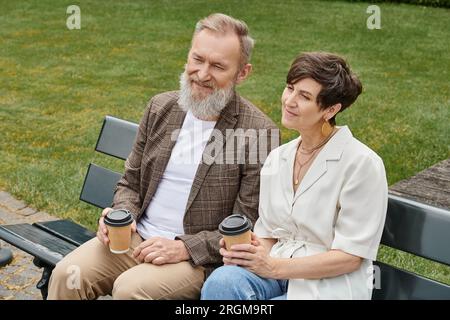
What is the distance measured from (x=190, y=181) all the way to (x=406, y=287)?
3.60 feet

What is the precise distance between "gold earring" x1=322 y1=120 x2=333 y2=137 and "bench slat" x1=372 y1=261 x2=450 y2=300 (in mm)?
621

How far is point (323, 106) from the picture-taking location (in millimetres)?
2832

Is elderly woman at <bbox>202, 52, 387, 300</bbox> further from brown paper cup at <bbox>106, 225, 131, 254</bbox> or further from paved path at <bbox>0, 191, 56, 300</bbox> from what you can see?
paved path at <bbox>0, 191, 56, 300</bbox>

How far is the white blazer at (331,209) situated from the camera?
271 cm

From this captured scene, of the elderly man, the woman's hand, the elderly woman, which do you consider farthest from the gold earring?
the woman's hand

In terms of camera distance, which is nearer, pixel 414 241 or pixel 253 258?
pixel 253 258

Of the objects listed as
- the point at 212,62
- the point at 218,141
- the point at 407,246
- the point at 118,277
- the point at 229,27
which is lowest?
the point at 118,277

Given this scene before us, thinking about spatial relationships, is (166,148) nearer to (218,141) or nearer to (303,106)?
(218,141)

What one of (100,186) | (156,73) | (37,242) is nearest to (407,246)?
(37,242)

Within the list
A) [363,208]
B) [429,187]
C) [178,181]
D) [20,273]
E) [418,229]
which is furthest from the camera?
[429,187]

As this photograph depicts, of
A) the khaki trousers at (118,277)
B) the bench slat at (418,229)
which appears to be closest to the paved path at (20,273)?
the khaki trousers at (118,277)

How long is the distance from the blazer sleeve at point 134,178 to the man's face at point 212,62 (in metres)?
0.33

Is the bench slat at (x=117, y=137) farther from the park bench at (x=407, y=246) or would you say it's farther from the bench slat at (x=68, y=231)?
the park bench at (x=407, y=246)

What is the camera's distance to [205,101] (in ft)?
11.0
